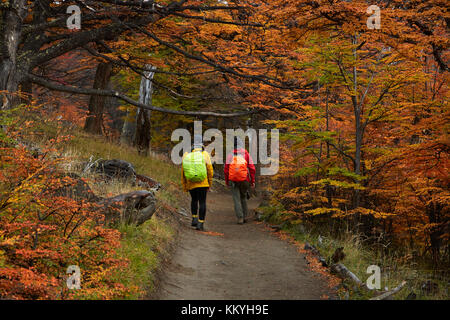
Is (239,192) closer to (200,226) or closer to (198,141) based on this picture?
(200,226)

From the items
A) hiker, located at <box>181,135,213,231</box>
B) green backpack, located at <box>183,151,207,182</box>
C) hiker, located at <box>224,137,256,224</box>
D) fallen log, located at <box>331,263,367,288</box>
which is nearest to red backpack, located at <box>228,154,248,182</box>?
hiker, located at <box>224,137,256,224</box>

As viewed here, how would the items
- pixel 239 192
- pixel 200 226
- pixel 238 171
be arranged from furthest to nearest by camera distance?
pixel 239 192 → pixel 238 171 → pixel 200 226

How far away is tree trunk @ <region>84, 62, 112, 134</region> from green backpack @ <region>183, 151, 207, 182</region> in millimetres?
8641

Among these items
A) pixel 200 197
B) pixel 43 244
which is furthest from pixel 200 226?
pixel 43 244

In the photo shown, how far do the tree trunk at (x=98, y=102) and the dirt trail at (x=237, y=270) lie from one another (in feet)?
29.9

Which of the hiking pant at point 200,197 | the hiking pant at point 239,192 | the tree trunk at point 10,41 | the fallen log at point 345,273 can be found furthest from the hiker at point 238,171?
the tree trunk at point 10,41

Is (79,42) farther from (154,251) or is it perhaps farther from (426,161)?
(426,161)

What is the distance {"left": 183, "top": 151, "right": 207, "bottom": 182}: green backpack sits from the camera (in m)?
9.65

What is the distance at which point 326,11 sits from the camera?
6.39 metres

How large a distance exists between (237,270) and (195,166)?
3.46 metres

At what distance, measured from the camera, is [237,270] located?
22.5 ft

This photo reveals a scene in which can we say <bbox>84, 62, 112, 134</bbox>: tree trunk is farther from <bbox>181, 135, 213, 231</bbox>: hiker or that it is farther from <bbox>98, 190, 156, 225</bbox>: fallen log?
<bbox>98, 190, 156, 225</bbox>: fallen log
